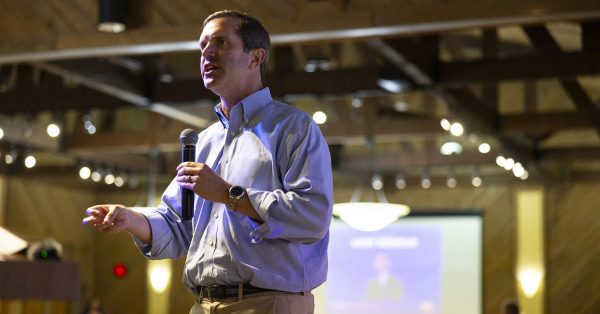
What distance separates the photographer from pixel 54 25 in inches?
256

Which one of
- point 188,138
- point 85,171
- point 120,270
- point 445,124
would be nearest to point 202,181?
point 188,138

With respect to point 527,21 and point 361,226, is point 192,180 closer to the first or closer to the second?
point 527,21

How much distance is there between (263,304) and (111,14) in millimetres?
4259

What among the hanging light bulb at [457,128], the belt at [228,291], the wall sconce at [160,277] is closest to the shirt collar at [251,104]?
the belt at [228,291]

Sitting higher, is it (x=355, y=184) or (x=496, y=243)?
(x=355, y=184)

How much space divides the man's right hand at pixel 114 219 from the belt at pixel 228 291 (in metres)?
→ 0.23

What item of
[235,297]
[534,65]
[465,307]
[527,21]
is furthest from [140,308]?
[235,297]

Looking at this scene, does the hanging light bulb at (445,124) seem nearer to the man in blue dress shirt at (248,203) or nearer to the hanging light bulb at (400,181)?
the hanging light bulb at (400,181)

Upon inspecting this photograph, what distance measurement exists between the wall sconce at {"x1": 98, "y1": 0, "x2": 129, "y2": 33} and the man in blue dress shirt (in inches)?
151

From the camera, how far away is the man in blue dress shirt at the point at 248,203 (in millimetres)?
2160

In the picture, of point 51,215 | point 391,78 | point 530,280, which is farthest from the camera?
point 51,215

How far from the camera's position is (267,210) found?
7.01ft

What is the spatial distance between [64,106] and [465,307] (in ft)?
24.5

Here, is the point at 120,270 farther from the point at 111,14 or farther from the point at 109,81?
the point at 111,14
